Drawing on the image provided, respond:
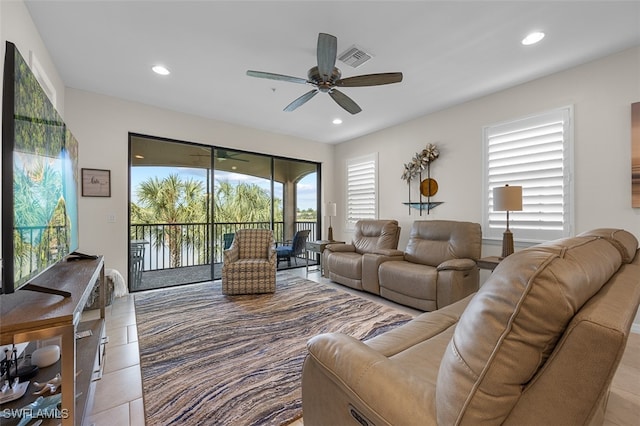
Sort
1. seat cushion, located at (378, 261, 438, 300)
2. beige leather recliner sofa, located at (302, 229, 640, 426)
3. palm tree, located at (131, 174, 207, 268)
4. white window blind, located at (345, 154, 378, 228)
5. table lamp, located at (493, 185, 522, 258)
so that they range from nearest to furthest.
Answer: beige leather recliner sofa, located at (302, 229, 640, 426) < table lamp, located at (493, 185, 522, 258) < seat cushion, located at (378, 261, 438, 300) < palm tree, located at (131, 174, 207, 268) < white window blind, located at (345, 154, 378, 228)

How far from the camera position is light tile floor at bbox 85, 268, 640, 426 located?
5.07 ft

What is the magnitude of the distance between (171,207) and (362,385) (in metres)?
4.80

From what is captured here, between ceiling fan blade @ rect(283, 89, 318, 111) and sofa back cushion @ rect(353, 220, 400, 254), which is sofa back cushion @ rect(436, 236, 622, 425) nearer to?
ceiling fan blade @ rect(283, 89, 318, 111)

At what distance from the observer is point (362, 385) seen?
3.07 ft

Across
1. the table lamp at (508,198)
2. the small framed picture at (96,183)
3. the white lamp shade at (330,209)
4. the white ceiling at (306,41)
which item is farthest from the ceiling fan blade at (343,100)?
the small framed picture at (96,183)

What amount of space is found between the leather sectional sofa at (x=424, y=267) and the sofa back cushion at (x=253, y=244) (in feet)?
3.49

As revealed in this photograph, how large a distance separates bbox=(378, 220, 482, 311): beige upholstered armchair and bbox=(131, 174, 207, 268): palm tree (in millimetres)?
3324

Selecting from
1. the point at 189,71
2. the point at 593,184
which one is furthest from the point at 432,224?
the point at 189,71

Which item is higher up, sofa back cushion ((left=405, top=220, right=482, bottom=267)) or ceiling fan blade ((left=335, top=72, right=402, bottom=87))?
ceiling fan blade ((left=335, top=72, right=402, bottom=87))

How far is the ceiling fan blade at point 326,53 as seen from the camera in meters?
1.99

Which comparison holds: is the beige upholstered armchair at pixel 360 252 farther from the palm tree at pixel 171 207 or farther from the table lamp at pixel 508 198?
the palm tree at pixel 171 207

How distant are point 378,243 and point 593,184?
8.48 feet

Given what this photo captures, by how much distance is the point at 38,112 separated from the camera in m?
1.46

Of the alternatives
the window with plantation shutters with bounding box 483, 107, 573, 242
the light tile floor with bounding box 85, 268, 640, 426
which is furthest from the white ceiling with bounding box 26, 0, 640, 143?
the light tile floor with bounding box 85, 268, 640, 426
